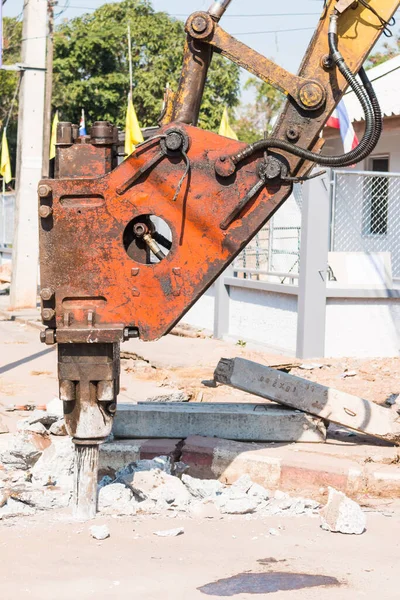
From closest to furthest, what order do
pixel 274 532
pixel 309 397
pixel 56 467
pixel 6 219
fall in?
pixel 274 532
pixel 56 467
pixel 309 397
pixel 6 219

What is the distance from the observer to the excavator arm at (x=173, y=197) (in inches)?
191

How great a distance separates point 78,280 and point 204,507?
65.6 inches

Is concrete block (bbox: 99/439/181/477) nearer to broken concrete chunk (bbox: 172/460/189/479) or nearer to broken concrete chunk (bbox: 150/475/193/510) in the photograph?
broken concrete chunk (bbox: 172/460/189/479)

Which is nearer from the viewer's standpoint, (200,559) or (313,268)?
(200,559)

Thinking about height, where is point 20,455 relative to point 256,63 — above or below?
below

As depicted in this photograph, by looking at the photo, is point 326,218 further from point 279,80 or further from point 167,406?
point 279,80

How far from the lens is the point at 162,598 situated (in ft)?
13.9

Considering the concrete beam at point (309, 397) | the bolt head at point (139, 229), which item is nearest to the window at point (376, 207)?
the concrete beam at point (309, 397)

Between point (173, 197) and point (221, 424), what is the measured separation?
2314mm

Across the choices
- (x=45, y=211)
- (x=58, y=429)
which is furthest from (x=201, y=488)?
(x=45, y=211)

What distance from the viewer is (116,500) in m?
5.59

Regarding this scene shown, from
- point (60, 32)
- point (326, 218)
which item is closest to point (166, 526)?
point (326, 218)

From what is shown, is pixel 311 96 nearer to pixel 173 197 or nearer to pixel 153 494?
pixel 173 197

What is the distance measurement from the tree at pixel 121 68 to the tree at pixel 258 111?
8683 millimetres
